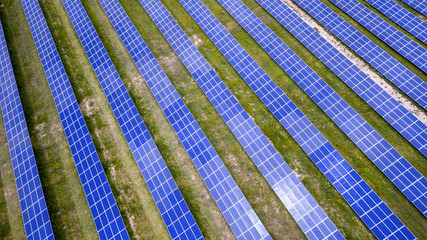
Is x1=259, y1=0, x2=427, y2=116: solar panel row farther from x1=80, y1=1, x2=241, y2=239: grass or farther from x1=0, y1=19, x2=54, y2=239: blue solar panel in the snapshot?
x1=0, y1=19, x2=54, y2=239: blue solar panel

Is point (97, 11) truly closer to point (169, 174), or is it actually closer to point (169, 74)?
point (169, 74)

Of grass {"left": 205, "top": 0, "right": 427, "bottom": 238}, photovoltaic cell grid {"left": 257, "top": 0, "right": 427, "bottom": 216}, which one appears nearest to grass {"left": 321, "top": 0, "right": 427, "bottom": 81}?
photovoltaic cell grid {"left": 257, "top": 0, "right": 427, "bottom": 216}

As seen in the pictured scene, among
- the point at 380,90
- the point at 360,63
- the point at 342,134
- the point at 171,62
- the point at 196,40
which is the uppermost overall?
the point at 196,40

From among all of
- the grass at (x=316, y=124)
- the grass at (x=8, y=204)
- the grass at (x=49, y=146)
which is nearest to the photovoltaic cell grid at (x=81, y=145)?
the grass at (x=49, y=146)

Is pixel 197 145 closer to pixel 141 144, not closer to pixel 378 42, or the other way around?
pixel 141 144

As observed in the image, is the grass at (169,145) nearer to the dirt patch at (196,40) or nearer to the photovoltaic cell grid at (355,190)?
the dirt patch at (196,40)

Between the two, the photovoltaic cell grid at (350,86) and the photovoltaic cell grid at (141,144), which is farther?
the photovoltaic cell grid at (350,86)

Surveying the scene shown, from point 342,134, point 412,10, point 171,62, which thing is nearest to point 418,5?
point 412,10
